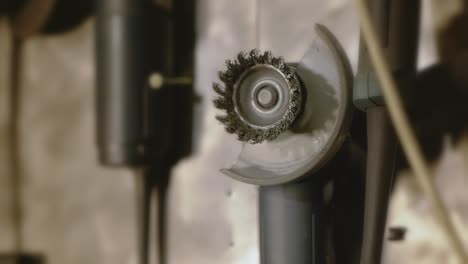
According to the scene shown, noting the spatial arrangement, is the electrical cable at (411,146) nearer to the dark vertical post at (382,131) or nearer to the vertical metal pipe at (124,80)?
the dark vertical post at (382,131)

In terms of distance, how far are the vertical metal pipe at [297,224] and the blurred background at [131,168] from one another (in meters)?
0.08

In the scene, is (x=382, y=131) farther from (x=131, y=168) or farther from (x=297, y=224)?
(x=131, y=168)

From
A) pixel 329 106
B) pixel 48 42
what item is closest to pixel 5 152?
pixel 48 42

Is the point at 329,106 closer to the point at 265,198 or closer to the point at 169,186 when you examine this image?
the point at 265,198

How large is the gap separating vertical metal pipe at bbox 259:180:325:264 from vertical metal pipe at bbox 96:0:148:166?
0.72ft

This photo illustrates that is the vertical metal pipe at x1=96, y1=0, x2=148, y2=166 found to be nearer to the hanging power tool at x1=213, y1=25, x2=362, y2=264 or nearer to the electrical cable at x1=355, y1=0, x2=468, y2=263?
the hanging power tool at x1=213, y1=25, x2=362, y2=264

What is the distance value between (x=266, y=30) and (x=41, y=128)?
0.43 metres

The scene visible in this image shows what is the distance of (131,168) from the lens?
0.62 metres

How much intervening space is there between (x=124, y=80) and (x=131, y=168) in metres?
0.12

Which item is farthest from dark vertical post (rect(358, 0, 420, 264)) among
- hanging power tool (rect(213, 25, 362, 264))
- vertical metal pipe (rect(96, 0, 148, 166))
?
vertical metal pipe (rect(96, 0, 148, 166))

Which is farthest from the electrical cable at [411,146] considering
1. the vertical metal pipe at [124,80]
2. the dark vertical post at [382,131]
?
the vertical metal pipe at [124,80]

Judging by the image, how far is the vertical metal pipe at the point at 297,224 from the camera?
427 millimetres

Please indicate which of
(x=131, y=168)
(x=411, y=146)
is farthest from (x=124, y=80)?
(x=411, y=146)

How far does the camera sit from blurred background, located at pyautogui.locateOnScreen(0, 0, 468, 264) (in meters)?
0.46
